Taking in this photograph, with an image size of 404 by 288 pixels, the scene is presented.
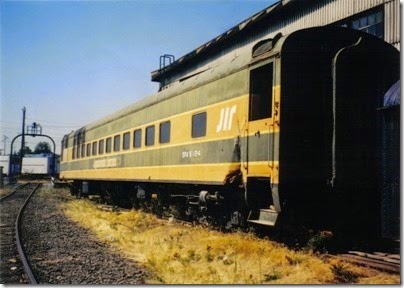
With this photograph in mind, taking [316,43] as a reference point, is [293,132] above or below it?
below

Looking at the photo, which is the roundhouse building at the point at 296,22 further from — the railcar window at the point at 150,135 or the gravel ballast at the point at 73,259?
the gravel ballast at the point at 73,259

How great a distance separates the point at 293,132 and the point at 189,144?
10.9 feet

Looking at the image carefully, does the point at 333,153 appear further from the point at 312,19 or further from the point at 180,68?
the point at 180,68

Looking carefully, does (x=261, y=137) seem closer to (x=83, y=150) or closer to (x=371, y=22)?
(x=371, y=22)

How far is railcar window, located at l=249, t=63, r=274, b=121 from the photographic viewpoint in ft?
25.0

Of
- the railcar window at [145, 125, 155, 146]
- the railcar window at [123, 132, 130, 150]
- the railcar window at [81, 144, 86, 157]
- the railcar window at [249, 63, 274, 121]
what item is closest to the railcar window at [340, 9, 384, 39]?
the railcar window at [249, 63, 274, 121]

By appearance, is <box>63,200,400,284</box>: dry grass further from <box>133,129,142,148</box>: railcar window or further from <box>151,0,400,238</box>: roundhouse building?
<box>133,129,142,148</box>: railcar window

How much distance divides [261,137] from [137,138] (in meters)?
6.66

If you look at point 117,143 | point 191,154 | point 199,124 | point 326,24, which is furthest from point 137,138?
point 326,24

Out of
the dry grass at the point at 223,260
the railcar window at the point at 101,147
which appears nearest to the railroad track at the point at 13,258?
the dry grass at the point at 223,260

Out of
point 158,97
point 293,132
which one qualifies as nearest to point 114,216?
point 158,97

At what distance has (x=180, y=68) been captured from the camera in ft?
65.7

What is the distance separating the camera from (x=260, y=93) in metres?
7.76

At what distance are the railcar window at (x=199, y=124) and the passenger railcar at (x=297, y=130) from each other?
2cm
